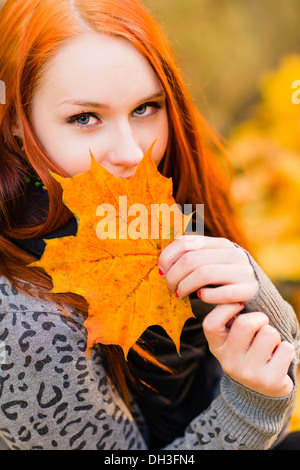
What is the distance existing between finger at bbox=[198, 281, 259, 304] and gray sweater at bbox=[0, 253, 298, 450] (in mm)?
60

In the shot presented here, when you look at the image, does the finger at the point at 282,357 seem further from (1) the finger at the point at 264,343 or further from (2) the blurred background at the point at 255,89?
(2) the blurred background at the point at 255,89

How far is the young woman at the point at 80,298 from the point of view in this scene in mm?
767

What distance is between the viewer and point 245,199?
2639mm

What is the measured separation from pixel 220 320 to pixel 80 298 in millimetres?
339

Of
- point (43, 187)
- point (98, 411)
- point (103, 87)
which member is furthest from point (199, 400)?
point (103, 87)

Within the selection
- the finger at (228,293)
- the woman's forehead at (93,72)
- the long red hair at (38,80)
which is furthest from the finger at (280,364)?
the woman's forehead at (93,72)

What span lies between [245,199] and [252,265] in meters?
1.92

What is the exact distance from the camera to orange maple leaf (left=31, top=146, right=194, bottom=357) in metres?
0.77

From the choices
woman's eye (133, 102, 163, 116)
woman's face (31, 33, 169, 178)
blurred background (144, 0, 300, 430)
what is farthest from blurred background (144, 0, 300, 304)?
woman's face (31, 33, 169, 178)

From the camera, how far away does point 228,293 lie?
73 centimetres

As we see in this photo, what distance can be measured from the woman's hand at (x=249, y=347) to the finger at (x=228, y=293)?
0.02 metres

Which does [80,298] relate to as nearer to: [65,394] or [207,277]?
[65,394]

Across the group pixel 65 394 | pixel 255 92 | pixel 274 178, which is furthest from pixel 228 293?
pixel 255 92

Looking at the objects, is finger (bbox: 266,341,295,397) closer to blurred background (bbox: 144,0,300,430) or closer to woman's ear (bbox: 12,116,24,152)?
woman's ear (bbox: 12,116,24,152)
